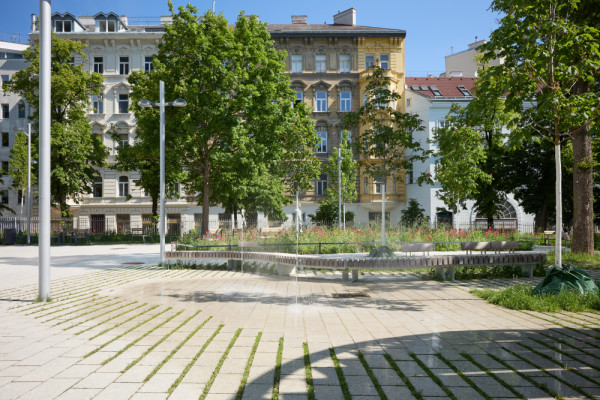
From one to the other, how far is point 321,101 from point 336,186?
921 cm

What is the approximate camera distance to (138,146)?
25500mm

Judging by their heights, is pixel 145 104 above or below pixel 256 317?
above

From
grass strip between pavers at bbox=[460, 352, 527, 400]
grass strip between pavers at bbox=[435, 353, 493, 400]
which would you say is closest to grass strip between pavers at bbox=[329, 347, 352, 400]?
grass strip between pavers at bbox=[435, 353, 493, 400]

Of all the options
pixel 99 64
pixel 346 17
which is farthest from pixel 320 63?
pixel 99 64

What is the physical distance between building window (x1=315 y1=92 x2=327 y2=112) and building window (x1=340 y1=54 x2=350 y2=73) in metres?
2.82

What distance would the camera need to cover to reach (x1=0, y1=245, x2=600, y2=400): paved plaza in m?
4.05

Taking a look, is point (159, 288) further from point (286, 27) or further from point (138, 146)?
point (286, 27)

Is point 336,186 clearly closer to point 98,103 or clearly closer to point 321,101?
point 321,101

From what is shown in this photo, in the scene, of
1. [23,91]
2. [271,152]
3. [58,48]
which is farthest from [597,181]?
[23,91]

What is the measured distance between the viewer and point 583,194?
1519 centimetres

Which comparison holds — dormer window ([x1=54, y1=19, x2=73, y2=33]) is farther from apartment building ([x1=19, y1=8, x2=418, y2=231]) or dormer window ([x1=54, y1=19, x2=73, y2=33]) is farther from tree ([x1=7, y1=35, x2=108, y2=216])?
tree ([x1=7, y1=35, x2=108, y2=216])

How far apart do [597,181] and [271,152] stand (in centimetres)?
2485

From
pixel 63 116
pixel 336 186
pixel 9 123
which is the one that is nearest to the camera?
pixel 63 116

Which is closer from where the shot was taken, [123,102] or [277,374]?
[277,374]
